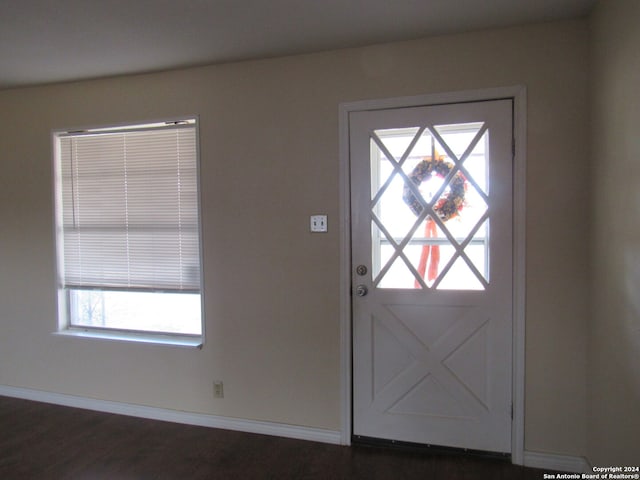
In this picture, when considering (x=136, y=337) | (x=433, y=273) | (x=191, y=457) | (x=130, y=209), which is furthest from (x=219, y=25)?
(x=191, y=457)

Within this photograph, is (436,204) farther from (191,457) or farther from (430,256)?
(191,457)

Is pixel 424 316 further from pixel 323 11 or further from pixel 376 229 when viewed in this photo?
pixel 323 11

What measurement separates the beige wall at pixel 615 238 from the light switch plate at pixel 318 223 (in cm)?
144

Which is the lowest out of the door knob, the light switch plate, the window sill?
the window sill

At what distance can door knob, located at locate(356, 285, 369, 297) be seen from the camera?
2.31 m

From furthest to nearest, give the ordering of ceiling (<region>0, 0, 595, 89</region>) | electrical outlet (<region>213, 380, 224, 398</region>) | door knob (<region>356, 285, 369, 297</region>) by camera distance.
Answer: electrical outlet (<region>213, 380, 224, 398</region>) < door knob (<region>356, 285, 369, 297</region>) < ceiling (<region>0, 0, 595, 89</region>)

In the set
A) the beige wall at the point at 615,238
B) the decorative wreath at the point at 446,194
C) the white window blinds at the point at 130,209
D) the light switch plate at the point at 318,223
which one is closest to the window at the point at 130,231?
the white window blinds at the point at 130,209

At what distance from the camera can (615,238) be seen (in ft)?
5.54

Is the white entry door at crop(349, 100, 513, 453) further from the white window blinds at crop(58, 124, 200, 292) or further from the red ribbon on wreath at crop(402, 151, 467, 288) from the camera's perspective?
the white window blinds at crop(58, 124, 200, 292)

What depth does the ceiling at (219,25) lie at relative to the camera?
1819 millimetres

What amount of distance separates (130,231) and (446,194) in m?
2.20

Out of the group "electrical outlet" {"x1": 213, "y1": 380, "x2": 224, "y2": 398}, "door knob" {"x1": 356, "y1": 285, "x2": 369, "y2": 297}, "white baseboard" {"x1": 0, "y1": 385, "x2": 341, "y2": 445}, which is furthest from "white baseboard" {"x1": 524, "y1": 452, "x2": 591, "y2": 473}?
"electrical outlet" {"x1": 213, "y1": 380, "x2": 224, "y2": 398}

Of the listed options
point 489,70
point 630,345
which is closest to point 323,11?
point 489,70

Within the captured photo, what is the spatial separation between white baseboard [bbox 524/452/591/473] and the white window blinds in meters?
2.28
